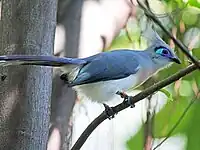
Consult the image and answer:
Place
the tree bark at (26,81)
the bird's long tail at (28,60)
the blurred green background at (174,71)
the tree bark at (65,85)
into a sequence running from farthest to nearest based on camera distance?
the blurred green background at (174,71), the tree bark at (65,85), the tree bark at (26,81), the bird's long tail at (28,60)

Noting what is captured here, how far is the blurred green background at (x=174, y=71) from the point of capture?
1362mm

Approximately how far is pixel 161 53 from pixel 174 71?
30 cm

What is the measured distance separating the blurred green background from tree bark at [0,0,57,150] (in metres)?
0.47

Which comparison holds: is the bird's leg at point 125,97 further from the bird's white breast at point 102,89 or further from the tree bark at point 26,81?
the tree bark at point 26,81

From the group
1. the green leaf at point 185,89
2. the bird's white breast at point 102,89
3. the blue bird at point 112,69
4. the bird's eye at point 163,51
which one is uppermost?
the bird's eye at point 163,51

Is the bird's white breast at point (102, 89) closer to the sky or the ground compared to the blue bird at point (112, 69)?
closer to the ground

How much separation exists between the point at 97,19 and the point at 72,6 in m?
0.07

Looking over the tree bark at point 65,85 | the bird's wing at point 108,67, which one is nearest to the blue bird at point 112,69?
the bird's wing at point 108,67

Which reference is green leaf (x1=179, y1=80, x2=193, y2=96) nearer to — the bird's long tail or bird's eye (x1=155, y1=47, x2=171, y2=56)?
bird's eye (x1=155, y1=47, x2=171, y2=56)

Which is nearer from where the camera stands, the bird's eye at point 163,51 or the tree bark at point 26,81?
the tree bark at point 26,81

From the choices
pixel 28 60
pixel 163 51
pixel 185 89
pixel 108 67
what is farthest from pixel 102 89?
pixel 185 89

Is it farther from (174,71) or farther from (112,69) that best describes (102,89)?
(174,71)

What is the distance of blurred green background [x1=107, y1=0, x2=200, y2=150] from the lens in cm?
136

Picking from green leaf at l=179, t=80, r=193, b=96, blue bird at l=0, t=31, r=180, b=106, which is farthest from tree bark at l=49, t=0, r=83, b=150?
green leaf at l=179, t=80, r=193, b=96
